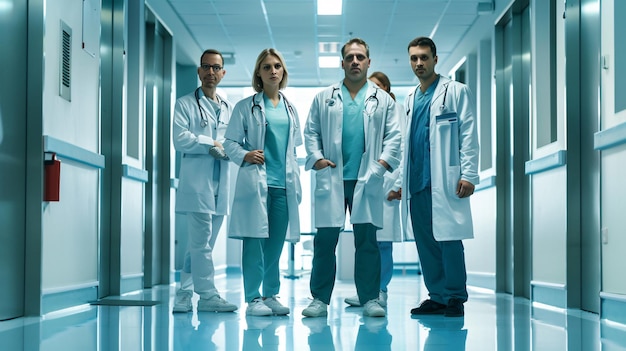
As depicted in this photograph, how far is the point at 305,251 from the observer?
13.0 m

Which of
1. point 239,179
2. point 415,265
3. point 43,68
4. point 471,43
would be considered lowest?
point 415,265

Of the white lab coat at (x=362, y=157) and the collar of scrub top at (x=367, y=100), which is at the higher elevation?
the collar of scrub top at (x=367, y=100)

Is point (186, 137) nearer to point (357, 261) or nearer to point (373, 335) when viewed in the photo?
point (357, 261)

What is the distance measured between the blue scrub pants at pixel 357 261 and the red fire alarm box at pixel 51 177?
1.47 metres

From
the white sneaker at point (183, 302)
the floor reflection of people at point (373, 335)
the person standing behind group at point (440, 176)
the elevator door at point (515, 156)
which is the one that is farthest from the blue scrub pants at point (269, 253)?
the elevator door at point (515, 156)

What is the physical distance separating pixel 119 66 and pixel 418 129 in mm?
2689

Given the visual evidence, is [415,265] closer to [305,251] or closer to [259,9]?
[305,251]

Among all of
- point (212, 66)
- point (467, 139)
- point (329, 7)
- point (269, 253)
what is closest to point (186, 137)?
point (212, 66)

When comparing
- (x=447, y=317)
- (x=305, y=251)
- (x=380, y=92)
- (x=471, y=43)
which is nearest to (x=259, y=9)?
(x=471, y=43)

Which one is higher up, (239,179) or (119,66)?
(119,66)

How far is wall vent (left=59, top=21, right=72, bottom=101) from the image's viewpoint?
15.5 ft

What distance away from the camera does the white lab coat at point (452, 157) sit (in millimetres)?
4363

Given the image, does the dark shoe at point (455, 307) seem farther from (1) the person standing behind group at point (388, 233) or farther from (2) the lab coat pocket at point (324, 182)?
(2) the lab coat pocket at point (324, 182)

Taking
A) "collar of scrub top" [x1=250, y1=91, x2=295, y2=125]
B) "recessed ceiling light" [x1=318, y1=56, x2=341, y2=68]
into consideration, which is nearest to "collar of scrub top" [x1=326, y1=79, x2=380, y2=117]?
"collar of scrub top" [x1=250, y1=91, x2=295, y2=125]
